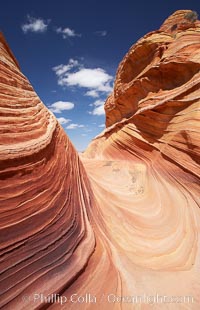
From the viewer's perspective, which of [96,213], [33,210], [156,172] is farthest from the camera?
[156,172]

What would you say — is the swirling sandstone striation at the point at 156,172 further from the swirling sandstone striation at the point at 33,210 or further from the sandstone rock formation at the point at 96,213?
the swirling sandstone striation at the point at 33,210

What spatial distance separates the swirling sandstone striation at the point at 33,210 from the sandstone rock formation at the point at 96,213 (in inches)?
0.6

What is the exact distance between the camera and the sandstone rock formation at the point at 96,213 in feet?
9.73

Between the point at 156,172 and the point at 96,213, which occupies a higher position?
the point at 156,172

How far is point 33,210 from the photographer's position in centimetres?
341

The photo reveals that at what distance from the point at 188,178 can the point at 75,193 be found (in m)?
4.34

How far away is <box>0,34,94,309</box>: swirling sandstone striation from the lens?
2747 millimetres

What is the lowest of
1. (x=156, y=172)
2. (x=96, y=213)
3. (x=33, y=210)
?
(x=96, y=213)

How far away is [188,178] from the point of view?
291 inches

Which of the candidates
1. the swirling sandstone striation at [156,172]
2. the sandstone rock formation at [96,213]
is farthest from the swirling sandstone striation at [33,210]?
the swirling sandstone striation at [156,172]

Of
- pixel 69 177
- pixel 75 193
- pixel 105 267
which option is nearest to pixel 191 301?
pixel 105 267

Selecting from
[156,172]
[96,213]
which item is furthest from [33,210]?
[156,172]

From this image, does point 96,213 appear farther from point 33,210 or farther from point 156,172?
point 156,172

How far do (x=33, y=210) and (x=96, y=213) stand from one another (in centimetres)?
227
